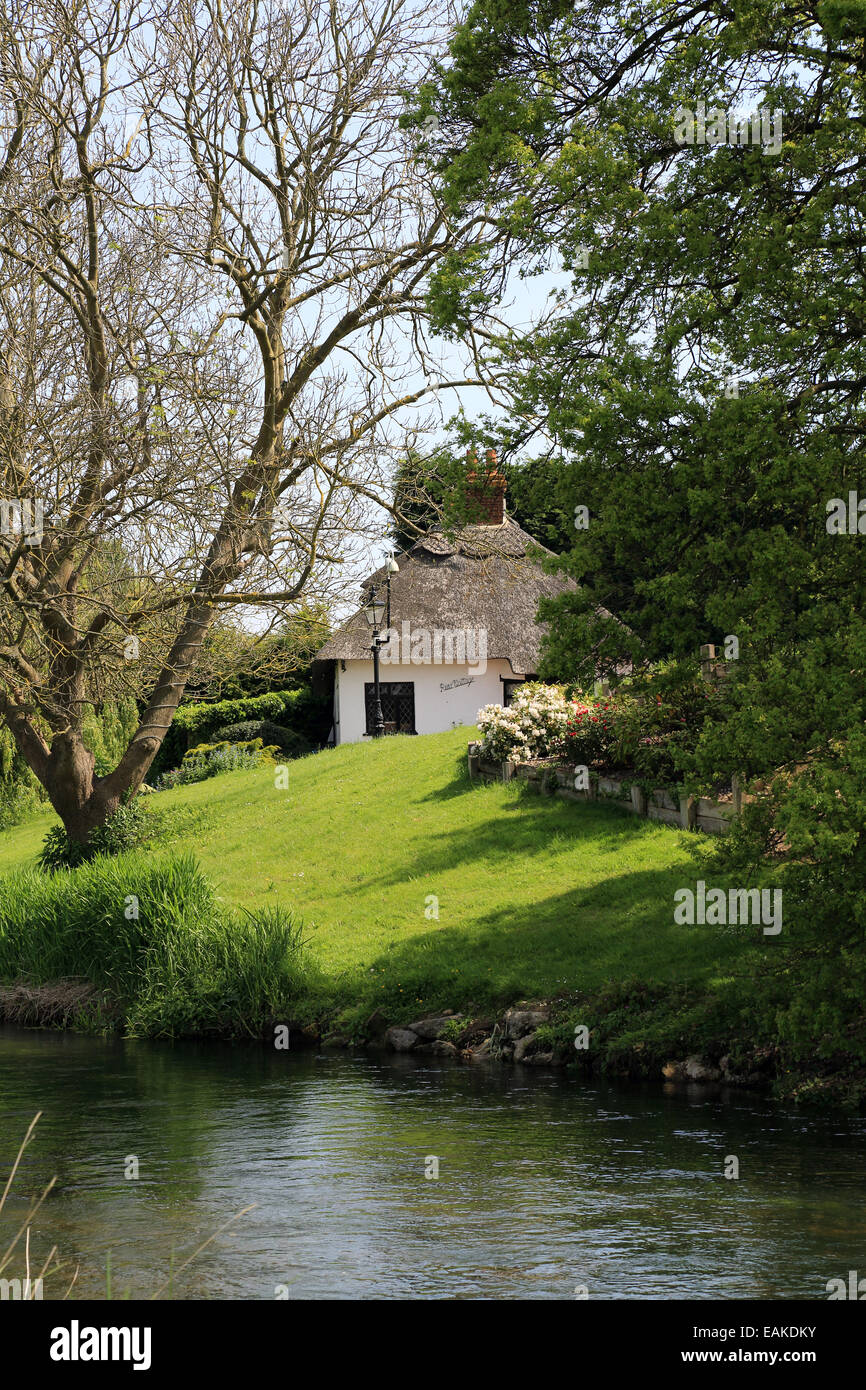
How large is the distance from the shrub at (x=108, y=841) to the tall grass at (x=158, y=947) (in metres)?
2.40

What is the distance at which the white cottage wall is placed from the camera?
1652 inches

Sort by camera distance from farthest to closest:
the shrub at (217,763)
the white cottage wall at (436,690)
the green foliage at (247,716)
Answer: the green foliage at (247,716) → the white cottage wall at (436,690) → the shrub at (217,763)

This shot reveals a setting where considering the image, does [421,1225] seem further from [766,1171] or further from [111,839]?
[111,839]

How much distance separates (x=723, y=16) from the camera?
13711 millimetres

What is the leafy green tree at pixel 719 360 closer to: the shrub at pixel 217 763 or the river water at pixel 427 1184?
the river water at pixel 427 1184

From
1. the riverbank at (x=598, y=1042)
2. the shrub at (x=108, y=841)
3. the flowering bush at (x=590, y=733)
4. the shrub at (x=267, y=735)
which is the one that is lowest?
the riverbank at (x=598, y=1042)

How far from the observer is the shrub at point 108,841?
2338 cm

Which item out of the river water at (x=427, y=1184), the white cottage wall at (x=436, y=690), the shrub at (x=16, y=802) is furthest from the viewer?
the white cottage wall at (x=436, y=690)

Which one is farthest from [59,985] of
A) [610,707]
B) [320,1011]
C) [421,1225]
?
[421,1225]

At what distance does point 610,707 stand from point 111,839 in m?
8.82

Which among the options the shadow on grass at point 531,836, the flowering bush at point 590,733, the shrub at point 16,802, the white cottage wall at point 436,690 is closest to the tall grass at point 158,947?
the shadow on grass at point 531,836

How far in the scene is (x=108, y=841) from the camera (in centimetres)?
2345

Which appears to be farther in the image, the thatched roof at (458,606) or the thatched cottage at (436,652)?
the thatched cottage at (436,652)

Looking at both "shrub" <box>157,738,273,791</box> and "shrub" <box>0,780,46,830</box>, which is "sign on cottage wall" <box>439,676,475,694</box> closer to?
"shrub" <box>157,738,273,791</box>
